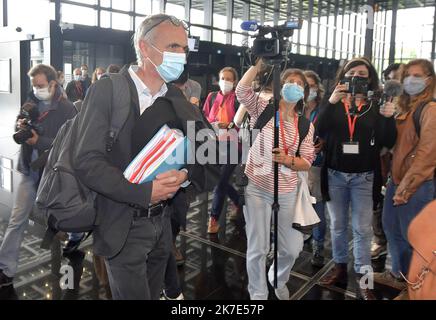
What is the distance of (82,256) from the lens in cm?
344

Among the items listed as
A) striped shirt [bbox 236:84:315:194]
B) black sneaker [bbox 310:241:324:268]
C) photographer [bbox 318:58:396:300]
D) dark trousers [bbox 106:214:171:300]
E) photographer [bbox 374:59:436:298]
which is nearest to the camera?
dark trousers [bbox 106:214:171:300]

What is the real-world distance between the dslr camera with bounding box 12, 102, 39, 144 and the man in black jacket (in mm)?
1621

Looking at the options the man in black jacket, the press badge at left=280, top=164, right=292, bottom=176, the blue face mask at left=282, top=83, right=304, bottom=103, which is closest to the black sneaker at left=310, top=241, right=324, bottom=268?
the press badge at left=280, top=164, right=292, bottom=176

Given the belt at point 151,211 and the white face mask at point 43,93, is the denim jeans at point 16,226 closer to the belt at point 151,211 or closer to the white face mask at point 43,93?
the white face mask at point 43,93

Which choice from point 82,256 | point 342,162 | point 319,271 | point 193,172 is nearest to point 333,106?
point 342,162

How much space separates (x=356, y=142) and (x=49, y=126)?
7.72 feet

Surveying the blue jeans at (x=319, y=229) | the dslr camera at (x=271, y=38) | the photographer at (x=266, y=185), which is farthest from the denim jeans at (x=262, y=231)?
the blue jeans at (x=319, y=229)

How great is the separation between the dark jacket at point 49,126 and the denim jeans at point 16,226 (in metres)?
0.12

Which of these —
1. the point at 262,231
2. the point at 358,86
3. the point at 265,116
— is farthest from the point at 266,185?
the point at 358,86

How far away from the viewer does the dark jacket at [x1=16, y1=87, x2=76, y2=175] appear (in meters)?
2.83

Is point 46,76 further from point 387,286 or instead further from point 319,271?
point 387,286

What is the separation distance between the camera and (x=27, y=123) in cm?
282

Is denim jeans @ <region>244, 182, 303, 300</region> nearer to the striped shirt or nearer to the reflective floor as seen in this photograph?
the striped shirt

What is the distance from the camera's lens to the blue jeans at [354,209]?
279 centimetres
